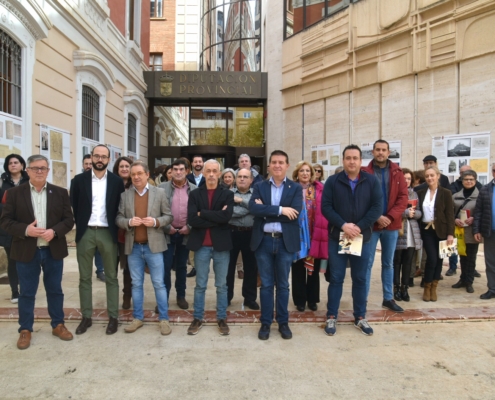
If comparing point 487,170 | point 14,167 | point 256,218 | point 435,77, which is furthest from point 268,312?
point 435,77

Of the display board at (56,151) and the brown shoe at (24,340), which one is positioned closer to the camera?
the brown shoe at (24,340)

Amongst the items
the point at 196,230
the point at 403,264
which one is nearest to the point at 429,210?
the point at 403,264

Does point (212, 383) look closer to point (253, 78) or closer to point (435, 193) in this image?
point (435, 193)

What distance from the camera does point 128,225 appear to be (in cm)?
409

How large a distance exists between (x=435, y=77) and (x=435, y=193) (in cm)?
587

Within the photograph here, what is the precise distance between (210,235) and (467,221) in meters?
→ 4.05

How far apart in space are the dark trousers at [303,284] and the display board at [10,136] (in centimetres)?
500

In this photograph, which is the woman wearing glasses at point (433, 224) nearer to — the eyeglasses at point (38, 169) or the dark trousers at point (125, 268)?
the dark trousers at point (125, 268)

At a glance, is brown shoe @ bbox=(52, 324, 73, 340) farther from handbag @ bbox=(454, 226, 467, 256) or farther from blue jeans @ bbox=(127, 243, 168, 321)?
handbag @ bbox=(454, 226, 467, 256)

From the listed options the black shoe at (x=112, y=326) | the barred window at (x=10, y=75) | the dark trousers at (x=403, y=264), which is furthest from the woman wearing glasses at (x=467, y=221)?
the barred window at (x=10, y=75)

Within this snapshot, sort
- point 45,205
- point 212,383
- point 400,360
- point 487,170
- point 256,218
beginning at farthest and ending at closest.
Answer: point 487,170 → point 256,218 → point 45,205 → point 400,360 → point 212,383

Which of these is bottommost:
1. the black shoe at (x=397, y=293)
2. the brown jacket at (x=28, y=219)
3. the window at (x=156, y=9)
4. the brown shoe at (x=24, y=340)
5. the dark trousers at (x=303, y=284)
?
the brown shoe at (x=24, y=340)

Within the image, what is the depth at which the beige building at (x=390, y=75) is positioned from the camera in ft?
29.9

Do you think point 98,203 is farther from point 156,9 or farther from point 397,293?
point 156,9
